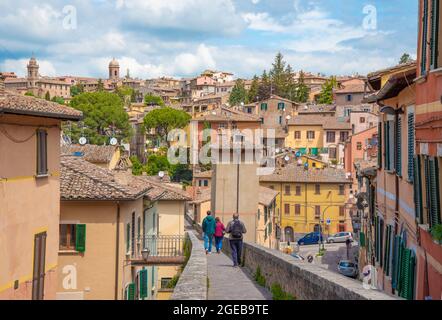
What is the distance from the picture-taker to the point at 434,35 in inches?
502

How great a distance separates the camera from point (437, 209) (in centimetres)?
1288

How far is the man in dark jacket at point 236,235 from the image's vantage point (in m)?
19.2

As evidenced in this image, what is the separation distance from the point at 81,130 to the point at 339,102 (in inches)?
1466

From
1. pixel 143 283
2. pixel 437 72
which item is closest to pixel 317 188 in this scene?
pixel 143 283

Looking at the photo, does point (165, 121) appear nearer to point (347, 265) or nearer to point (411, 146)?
point (347, 265)

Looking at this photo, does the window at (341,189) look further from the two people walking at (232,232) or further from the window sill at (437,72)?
the window sill at (437,72)

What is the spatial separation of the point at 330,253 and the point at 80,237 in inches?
1440

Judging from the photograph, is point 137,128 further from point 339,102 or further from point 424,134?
point 424,134

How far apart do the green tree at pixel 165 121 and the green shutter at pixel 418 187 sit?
307ft

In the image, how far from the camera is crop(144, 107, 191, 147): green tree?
108 meters

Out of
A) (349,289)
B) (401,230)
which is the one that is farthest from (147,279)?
(349,289)

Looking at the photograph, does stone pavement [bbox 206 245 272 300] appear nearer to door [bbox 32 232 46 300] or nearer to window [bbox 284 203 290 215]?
door [bbox 32 232 46 300]

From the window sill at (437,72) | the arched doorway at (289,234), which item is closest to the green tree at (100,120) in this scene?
the arched doorway at (289,234)

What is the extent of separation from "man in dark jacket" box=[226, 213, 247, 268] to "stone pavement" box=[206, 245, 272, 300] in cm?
33
